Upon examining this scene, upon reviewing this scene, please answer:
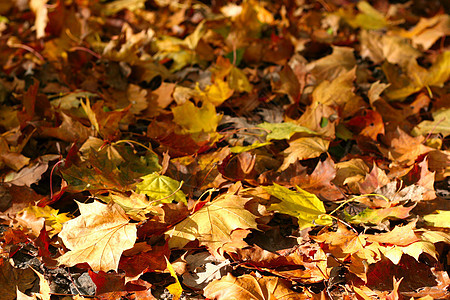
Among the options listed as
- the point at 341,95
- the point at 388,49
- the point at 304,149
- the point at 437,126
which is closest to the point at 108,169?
the point at 304,149

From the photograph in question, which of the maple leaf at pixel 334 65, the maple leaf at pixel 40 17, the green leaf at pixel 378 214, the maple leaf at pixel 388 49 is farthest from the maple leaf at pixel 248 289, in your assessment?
the maple leaf at pixel 40 17

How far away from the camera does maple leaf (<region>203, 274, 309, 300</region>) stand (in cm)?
120

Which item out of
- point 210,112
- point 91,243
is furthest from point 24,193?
point 210,112

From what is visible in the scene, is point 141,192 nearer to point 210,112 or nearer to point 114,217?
point 114,217

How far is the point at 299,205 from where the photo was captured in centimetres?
144

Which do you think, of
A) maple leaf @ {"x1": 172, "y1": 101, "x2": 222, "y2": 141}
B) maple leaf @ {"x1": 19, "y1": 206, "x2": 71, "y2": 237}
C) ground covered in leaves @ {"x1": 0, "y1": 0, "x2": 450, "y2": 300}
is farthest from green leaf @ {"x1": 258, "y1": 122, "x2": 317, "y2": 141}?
maple leaf @ {"x1": 19, "y1": 206, "x2": 71, "y2": 237}

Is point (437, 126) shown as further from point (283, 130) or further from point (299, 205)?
point (299, 205)

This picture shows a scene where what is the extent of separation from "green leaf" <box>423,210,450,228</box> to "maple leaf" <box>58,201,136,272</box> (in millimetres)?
968

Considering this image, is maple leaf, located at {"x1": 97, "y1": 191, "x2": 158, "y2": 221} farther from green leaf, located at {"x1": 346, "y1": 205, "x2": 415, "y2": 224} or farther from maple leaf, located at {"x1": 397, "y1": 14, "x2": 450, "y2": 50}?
maple leaf, located at {"x1": 397, "y1": 14, "x2": 450, "y2": 50}

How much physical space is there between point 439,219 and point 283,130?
649mm

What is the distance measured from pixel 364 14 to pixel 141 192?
209 centimetres

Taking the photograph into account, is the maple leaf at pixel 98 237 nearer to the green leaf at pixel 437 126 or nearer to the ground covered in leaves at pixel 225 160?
the ground covered in leaves at pixel 225 160

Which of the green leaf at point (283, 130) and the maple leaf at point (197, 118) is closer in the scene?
the green leaf at point (283, 130)

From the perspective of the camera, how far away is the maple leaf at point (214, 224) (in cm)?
131
